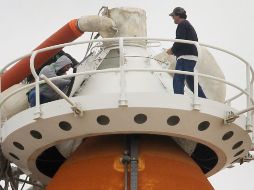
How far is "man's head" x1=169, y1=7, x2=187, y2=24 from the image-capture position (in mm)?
16339

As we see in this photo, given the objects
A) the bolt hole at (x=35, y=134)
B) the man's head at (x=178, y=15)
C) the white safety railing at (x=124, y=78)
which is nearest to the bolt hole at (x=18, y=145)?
the bolt hole at (x=35, y=134)

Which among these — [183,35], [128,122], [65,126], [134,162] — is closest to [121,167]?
[134,162]

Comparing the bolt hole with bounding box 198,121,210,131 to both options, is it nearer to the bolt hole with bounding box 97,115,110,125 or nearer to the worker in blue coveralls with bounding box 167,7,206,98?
the worker in blue coveralls with bounding box 167,7,206,98

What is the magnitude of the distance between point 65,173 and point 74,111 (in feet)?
5.25

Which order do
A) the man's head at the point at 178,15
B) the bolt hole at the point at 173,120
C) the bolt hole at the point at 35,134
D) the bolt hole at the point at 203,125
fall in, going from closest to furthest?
the bolt hole at the point at 173,120 < the bolt hole at the point at 203,125 < the bolt hole at the point at 35,134 < the man's head at the point at 178,15

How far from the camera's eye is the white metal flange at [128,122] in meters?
14.7

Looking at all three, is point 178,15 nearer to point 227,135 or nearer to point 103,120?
point 227,135

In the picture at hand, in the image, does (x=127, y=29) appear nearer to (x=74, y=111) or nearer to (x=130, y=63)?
(x=130, y=63)

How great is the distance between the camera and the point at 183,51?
16062 millimetres

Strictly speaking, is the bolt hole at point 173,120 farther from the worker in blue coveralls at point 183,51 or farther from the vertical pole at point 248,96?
the vertical pole at point 248,96

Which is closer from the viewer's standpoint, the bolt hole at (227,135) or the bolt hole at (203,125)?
the bolt hole at (203,125)

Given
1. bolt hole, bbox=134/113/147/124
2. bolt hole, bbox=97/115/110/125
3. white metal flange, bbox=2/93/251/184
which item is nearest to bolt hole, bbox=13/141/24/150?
white metal flange, bbox=2/93/251/184

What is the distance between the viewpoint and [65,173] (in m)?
15.9

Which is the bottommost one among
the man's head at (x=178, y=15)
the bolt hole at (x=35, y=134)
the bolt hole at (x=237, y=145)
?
the bolt hole at (x=35, y=134)
